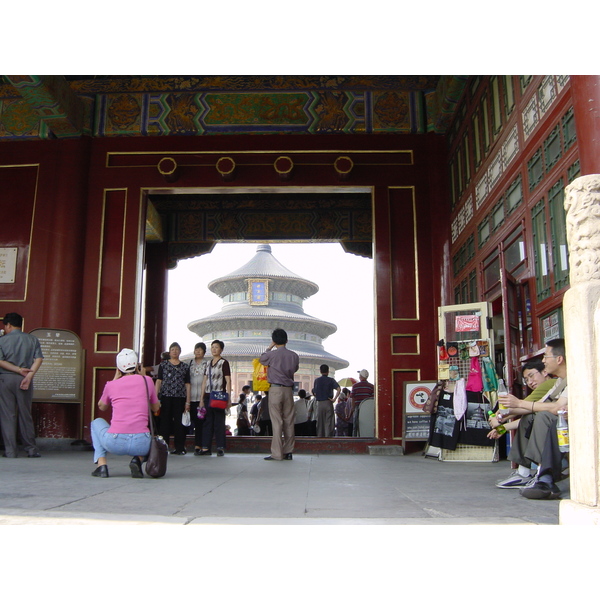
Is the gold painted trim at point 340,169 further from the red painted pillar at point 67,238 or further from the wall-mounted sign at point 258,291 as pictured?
the wall-mounted sign at point 258,291

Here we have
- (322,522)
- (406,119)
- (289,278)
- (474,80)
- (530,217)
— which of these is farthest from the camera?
(289,278)

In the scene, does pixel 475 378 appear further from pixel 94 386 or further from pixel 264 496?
pixel 94 386

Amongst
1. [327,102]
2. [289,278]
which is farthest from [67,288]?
[289,278]

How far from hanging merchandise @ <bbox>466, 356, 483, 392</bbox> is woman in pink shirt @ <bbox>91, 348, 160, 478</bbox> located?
11.5 ft

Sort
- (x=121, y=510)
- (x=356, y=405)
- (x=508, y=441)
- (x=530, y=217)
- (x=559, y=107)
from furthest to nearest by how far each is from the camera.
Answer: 1. (x=356, y=405)
2. (x=508, y=441)
3. (x=530, y=217)
4. (x=559, y=107)
5. (x=121, y=510)

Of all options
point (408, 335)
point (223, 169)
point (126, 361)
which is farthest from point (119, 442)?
point (223, 169)

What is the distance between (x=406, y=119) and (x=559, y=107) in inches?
165

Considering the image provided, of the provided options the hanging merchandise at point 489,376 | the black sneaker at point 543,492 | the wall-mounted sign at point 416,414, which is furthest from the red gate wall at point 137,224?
the black sneaker at point 543,492

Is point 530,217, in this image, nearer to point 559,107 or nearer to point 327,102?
point 559,107

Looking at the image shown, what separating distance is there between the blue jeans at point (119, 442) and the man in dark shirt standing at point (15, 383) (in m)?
2.06

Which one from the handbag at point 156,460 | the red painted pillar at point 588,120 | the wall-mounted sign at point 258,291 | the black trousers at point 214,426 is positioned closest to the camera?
the red painted pillar at point 588,120

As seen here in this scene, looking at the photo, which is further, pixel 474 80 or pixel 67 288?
pixel 67 288

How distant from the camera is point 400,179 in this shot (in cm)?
881

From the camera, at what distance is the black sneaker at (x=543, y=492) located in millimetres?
3740
